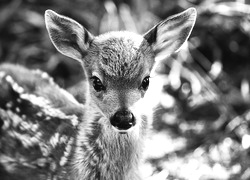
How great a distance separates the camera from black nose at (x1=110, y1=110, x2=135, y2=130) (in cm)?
307

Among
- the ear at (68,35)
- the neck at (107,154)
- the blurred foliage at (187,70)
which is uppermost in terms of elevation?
the ear at (68,35)

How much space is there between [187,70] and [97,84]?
63.1 inches

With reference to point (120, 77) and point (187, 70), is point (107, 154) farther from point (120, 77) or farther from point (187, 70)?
point (187, 70)

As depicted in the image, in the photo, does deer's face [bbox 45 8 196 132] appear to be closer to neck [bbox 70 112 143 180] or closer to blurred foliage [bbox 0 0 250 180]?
neck [bbox 70 112 143 180]

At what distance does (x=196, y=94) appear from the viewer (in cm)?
462

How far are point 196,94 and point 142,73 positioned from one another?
1.42 meters

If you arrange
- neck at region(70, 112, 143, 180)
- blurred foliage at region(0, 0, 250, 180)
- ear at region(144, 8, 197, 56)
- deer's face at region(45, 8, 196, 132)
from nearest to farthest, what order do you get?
deer's face at region(45, 8, 196, 132) < neck at region(70, 112, 143, 180) < ear at region(144, 8, 197, 56) < blurred foliage at region(0, 0, 250, 180)

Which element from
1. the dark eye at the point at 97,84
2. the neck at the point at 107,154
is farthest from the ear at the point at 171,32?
the neck at the point at 107,154

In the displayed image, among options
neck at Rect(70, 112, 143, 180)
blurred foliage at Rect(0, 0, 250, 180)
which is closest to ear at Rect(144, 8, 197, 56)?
neck at Rect(70, 112, 143, 180)

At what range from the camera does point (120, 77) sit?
3.19 m

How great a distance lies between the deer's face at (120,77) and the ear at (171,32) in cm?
14

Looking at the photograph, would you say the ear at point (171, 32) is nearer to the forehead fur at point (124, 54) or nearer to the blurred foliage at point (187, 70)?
the forehead fur at point (124, 54)

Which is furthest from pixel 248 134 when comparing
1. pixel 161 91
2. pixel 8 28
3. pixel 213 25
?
pixel 8 28

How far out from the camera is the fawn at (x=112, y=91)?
320 cm
